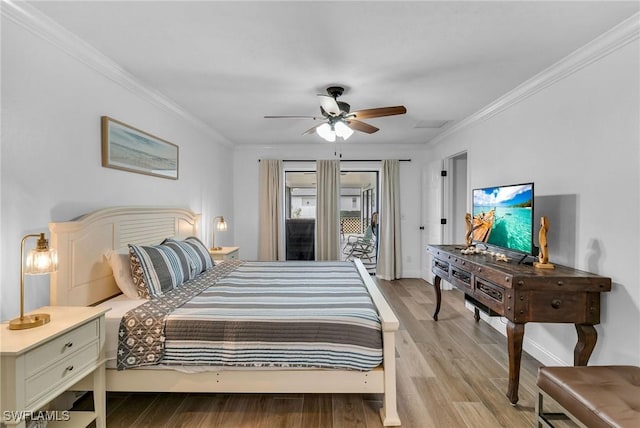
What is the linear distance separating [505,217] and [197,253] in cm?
291

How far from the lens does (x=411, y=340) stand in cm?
321

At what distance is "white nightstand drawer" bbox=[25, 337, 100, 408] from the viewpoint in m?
1.42

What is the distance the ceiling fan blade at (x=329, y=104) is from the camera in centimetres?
268

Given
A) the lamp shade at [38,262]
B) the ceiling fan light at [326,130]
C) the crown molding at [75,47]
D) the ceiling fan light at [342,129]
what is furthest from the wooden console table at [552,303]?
the crown molding at [75,47]

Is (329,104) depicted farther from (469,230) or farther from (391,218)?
(391,218)

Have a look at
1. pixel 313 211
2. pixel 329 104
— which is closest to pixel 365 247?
pixel 313 211

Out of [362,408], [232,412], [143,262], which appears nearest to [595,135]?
[362,408]

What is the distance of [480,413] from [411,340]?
1.12 m

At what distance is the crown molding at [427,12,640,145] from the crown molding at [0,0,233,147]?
3.42 metres

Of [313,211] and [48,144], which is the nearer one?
[48,144]

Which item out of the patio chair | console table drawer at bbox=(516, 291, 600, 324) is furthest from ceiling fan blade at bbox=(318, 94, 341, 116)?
the patio chair

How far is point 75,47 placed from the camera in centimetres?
219

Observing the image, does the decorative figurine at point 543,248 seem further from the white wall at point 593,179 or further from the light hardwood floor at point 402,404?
the light hardwood floor at point 402,404

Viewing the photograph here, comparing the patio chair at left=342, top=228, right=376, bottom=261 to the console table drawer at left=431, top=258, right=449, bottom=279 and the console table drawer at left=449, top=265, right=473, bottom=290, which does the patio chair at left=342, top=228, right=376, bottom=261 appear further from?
the console table drawer at left=449, top=265, right=473, bottom=290
